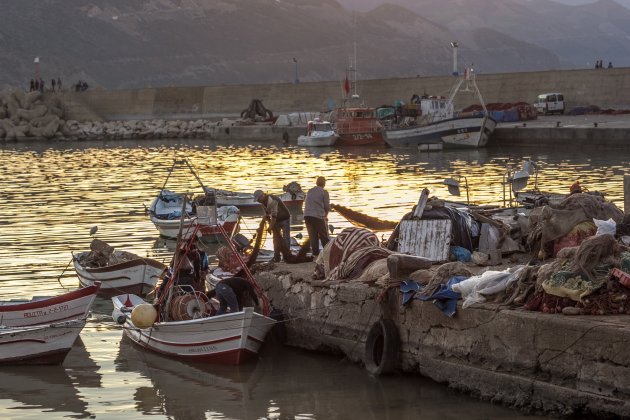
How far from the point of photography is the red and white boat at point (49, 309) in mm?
18750

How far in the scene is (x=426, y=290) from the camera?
16.2 metres

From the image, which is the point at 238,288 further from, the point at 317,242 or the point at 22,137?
the point at 22,137

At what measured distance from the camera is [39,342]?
18.2 m

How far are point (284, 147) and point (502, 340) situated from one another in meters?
60.5

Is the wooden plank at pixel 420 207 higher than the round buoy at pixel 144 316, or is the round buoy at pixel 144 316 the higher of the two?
the wooden plank at pixel 420 207

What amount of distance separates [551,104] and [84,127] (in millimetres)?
39998

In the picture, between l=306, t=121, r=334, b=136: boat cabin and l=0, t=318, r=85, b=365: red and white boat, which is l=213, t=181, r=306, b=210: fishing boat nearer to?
l=0, t=318, r=85, b=365: red and white boat

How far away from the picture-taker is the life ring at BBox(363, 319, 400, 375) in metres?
16.2

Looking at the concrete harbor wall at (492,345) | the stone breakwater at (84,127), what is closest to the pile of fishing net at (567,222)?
the concrete harbor wall at (492,345)

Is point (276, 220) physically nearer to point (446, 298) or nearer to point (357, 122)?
point (446, 298)

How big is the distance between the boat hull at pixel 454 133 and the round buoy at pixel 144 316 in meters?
46.2

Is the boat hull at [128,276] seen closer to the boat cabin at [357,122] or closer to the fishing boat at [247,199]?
the fishing boat at [247,199]

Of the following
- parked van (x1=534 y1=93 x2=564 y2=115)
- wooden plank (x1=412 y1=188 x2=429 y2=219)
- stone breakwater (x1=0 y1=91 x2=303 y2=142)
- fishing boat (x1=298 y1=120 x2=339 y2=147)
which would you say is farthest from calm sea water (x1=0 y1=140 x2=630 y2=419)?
parked van (x1=534 y1=93 x2=564 y2=115)

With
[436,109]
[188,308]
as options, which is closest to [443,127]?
[436,109]
